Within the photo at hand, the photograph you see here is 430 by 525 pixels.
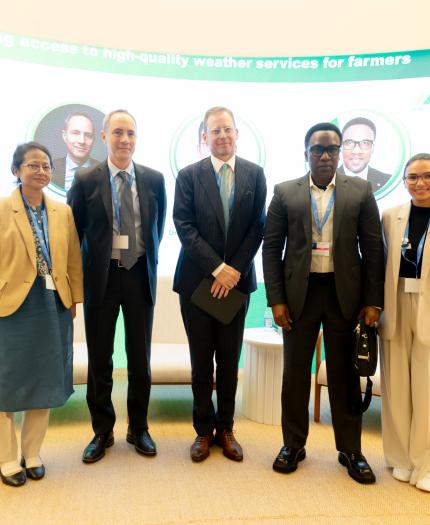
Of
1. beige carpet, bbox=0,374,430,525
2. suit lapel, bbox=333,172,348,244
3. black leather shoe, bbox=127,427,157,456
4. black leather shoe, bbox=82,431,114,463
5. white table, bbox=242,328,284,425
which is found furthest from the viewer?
white table, bbox=242,328,284,425

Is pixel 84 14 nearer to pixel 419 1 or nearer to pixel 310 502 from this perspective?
pixel 419 1

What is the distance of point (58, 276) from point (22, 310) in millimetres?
247

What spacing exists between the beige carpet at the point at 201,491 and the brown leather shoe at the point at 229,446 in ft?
0.16

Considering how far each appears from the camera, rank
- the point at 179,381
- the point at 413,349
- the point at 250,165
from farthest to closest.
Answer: the point at 179,381, the point at 250,165, the point at 413,349

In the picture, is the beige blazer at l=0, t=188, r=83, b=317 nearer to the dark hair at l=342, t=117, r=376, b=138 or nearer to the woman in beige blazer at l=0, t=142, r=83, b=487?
the woman in beige blazer at l=0, t=142, r=83, b=487

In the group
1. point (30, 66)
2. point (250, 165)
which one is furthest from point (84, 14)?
point (250, 165)

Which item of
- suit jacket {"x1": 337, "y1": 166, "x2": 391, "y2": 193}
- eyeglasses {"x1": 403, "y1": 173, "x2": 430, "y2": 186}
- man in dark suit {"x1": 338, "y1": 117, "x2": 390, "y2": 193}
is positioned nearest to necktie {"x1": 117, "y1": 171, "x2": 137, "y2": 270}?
eyeglasses {"x1": 403, "y1": 173, "x2": 430, "y2": 186}

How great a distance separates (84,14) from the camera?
13.7ft

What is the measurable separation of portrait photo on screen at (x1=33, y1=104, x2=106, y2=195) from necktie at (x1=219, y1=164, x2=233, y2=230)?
2005 mm

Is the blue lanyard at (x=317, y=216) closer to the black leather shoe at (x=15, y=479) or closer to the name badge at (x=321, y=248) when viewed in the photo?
the name badge at (x=321, y=248)

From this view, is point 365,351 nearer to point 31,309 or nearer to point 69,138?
point 31,309

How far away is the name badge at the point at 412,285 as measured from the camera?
96.5 inches

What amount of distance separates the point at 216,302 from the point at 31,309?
0.99 m

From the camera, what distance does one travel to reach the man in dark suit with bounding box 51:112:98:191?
4277 millimetres
